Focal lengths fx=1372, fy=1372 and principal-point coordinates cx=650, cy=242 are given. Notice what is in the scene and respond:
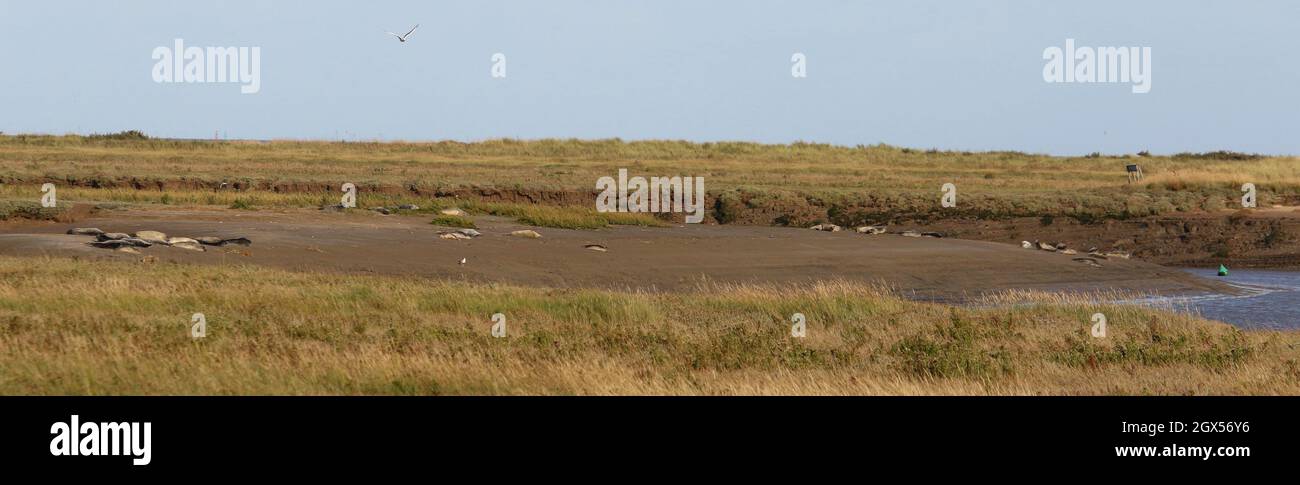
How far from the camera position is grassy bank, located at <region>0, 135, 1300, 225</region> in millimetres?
43438

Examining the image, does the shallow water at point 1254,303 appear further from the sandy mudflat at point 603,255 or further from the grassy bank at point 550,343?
the grassy bank at point 550,343

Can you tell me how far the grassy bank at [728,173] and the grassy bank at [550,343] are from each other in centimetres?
2105

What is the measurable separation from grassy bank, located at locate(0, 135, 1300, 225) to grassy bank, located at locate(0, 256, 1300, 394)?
2105 centimetres

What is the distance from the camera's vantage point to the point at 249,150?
67.2 metres

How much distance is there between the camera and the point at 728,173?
186 feet

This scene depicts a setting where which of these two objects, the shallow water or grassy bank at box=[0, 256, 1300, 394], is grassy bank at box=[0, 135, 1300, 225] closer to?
the shallow water

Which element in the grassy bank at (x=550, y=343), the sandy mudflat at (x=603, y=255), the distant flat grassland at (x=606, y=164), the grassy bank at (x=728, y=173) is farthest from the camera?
the distant flat grassland at (x=606, y=164)

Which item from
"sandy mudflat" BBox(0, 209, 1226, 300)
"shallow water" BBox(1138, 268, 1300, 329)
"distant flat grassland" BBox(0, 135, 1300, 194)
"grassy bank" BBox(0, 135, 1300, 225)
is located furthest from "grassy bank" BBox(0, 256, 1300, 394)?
"distant flat grassland" BBox(0, 135, 1300, 194)

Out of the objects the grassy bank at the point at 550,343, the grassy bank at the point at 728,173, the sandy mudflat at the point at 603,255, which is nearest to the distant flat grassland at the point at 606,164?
the grassy bank at the point at 728,173

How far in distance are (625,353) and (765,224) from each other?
2900cm

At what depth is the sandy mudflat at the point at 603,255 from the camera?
2358cm
